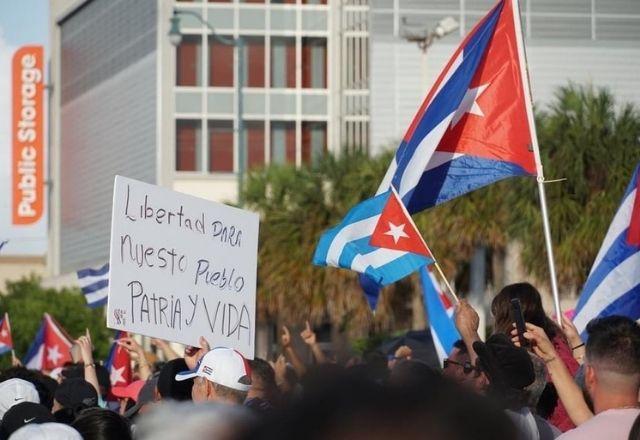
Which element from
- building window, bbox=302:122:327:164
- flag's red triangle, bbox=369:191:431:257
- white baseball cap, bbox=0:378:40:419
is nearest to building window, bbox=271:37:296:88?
building window, bbox=302:122:327:164

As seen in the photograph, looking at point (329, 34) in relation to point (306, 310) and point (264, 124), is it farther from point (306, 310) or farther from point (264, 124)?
point (306, 310)

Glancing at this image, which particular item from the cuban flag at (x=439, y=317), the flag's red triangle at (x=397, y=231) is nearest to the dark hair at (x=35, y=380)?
the flag's red triangle at (x=397, y=231)

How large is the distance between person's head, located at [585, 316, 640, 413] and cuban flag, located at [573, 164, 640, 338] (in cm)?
422

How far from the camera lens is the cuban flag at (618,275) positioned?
970cm

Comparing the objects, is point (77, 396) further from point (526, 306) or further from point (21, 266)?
point (21, 266)

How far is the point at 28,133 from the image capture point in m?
73.1

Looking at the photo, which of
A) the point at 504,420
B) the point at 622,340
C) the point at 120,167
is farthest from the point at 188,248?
the point at 120,167

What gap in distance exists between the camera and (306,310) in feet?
119

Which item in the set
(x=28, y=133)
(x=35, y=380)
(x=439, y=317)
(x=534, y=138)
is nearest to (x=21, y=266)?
(x=28, y=133)

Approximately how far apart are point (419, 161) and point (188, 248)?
2.39 meters

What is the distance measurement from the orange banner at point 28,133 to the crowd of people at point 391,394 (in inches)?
2458

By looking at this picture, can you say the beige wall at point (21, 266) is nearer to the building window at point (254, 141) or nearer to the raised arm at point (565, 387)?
the building window at point (254, 141)

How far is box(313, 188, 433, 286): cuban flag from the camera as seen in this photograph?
954cm

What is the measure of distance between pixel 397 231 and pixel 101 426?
4226 mm
